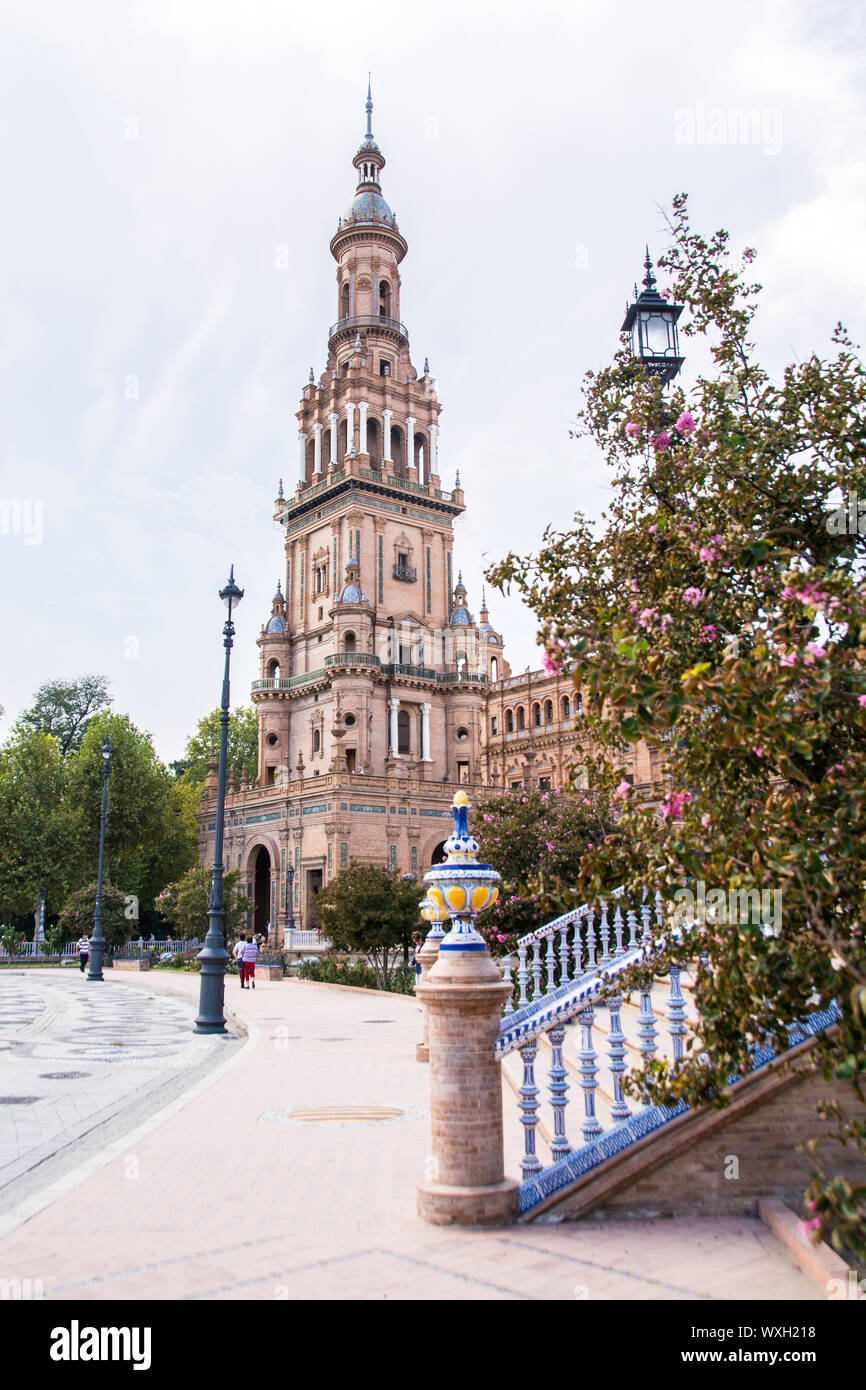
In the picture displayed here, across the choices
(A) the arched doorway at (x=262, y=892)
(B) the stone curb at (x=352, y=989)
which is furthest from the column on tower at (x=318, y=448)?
(B) the stone curb at (x=352, y=989)

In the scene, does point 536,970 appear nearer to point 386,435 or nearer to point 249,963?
point 249,963

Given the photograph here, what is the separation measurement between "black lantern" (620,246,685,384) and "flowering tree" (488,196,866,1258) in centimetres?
153

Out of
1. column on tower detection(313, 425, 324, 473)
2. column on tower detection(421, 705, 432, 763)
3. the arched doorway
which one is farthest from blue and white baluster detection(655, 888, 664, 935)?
column on tower detection(313, 425, 324, 473)

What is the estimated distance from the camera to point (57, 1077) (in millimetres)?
12102

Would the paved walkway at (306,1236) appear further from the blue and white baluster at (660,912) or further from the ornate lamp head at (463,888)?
the ornate lamp head at (463,888)

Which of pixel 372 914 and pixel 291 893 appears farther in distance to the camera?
pixel 291 893

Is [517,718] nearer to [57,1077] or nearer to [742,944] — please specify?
[57,1077]

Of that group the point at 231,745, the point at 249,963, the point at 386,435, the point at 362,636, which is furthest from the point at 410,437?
the point at 249,963

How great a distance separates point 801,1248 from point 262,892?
46196 mm

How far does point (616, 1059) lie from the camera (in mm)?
6133

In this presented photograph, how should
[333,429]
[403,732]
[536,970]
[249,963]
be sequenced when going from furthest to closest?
[333,429] < [403,732] < [249,963] < [536,970]

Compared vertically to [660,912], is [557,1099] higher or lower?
lower

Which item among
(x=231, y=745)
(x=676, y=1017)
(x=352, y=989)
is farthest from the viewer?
(x=231, y=745)

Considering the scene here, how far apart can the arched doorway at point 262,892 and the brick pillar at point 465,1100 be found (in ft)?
143
